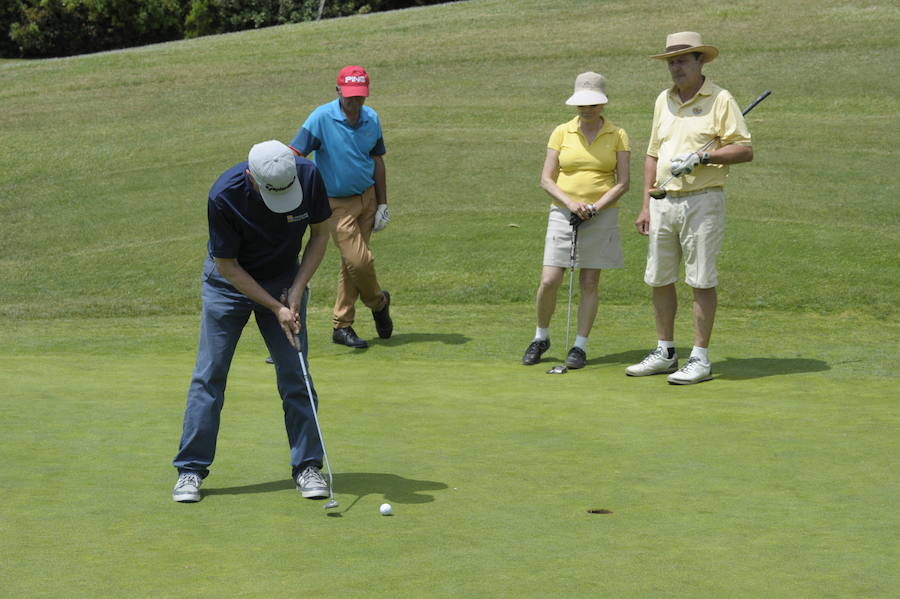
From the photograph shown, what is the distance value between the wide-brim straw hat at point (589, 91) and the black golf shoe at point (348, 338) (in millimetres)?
2659

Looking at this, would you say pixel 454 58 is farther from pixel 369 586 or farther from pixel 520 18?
pixel 369 586

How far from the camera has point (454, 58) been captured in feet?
100

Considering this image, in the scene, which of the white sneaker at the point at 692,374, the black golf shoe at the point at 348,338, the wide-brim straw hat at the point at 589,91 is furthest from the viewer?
the black golf shoe at the point at 348,338

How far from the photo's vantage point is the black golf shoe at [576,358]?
30.1ft

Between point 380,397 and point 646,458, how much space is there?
2.24 m

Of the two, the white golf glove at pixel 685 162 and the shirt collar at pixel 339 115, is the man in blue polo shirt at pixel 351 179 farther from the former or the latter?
the white golf glove at pixel 685 162

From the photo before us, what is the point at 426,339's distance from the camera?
1066 centimetres

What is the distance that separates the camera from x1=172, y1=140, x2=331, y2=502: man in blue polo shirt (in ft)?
18.4

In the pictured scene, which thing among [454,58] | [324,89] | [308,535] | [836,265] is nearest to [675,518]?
[308,535]

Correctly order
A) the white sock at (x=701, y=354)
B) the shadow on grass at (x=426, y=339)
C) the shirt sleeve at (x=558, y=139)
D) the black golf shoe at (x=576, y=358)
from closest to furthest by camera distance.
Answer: the white sock at (x=701, y=354) → the black golf shoe at (x=576, y=358) → the shirt sleeve at (x=558, y=139) → the shadow on grass at (x=426, y=339)

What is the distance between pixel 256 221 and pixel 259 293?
0.31 meters

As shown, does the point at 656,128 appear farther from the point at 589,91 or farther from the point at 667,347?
the point at 667,347

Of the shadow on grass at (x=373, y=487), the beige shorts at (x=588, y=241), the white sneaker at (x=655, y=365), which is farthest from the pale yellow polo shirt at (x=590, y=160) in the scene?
the shadow on grass at (x=373, y=487)

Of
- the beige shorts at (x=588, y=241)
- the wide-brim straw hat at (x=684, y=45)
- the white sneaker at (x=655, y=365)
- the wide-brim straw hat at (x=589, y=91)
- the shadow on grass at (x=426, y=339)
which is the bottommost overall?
the shadow on grass at (x=426, y=339)
